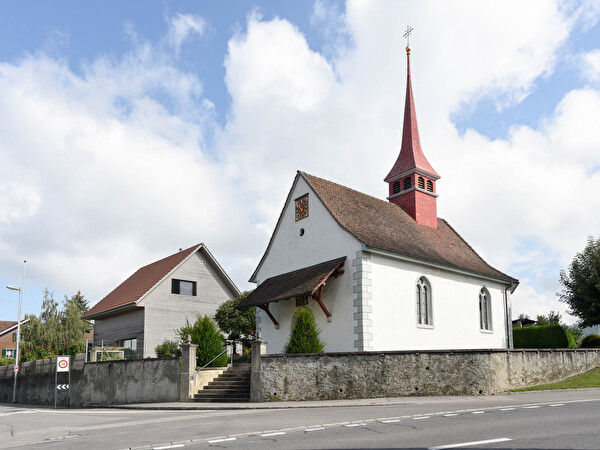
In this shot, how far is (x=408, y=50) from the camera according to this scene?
32562 mm

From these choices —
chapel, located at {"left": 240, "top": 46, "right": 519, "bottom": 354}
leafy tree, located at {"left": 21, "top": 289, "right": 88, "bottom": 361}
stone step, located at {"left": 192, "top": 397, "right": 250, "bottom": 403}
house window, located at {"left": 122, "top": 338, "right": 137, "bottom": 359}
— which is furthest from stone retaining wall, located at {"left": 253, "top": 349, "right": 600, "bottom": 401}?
leafy tree, located at {"left": 21, "top": 289, "right": 88, "bottom": 361}

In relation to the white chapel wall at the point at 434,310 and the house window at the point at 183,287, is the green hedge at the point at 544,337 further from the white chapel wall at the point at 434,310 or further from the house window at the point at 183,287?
the house window at the point at 183,287

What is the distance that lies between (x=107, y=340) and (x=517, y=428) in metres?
31.7

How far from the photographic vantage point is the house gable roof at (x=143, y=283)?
3359 centimetres

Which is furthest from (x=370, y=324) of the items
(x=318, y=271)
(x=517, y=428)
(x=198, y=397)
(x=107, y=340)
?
(x=107, y=340)

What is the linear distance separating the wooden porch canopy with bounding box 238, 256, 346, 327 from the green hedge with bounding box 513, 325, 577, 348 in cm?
1521

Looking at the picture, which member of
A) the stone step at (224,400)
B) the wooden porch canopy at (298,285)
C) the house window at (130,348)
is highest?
the wooden porch canopy at (298,285)

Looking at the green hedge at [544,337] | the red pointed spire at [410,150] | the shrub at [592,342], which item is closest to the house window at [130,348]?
the red pointed spire at [410,150]

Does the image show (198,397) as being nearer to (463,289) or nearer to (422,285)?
(422,285)

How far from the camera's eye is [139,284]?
3588cm

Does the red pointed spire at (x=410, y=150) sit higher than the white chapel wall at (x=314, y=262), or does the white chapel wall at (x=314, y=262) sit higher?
the red pointed spire at (x=410, y=150)

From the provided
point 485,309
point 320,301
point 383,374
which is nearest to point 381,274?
point 320,301

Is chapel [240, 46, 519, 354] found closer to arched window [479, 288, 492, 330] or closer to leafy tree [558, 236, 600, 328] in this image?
arched window [479, 288, 492, 330]

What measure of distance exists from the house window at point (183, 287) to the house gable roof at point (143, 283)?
973mm
